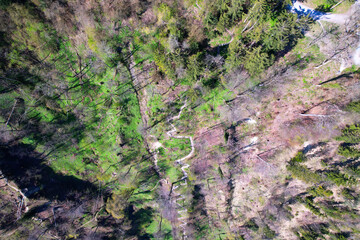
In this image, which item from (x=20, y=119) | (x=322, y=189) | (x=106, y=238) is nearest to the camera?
(x=20, y=119)

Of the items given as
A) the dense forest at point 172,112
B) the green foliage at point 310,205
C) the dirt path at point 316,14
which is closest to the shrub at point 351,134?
the dense forest at point 172,112

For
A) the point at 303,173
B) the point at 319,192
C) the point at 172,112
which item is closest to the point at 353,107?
the point at 303,173

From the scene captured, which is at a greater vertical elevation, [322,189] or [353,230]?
[322,189]

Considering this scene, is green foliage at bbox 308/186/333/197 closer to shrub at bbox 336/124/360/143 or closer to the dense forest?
the dense forest

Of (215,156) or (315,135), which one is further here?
(215,156)

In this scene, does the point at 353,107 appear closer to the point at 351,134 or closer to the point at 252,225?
the point at 351,134

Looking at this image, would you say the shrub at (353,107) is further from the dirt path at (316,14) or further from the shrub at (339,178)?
the shrub at (339,178)

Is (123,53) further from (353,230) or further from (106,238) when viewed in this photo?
(353,230)

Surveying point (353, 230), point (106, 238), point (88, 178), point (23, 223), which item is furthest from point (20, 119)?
point (353, 230)
